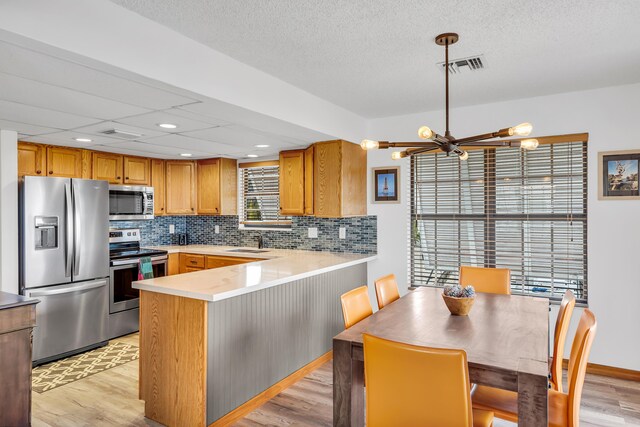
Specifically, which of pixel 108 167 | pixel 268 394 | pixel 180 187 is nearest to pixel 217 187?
pixel 180 187

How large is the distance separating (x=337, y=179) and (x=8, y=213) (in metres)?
2.98

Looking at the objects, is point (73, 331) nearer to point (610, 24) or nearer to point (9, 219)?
point (9, 219)

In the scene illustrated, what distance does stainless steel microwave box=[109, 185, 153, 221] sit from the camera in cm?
457

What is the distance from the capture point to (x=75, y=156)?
4.26m

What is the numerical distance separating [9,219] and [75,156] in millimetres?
1051

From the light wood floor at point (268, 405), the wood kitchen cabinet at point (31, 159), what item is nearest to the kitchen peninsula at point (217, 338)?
the light wood floor at point (268, 405)

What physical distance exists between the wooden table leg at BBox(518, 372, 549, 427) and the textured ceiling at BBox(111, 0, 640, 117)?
1732 millimetres

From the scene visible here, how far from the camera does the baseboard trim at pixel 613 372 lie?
10.5 ft

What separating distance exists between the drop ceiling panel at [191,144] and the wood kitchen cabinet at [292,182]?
60 centimetres

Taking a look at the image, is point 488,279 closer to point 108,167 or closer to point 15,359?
point 15,359

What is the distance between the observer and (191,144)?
4.17m

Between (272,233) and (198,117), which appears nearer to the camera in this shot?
A: (198,117)

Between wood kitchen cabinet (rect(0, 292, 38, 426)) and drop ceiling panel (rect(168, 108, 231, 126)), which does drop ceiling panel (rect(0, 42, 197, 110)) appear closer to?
drop ceiling panel (rect(168, 108, 231, 126))

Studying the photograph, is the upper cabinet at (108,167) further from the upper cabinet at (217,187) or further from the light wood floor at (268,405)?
the light wood floor at (268,405)
